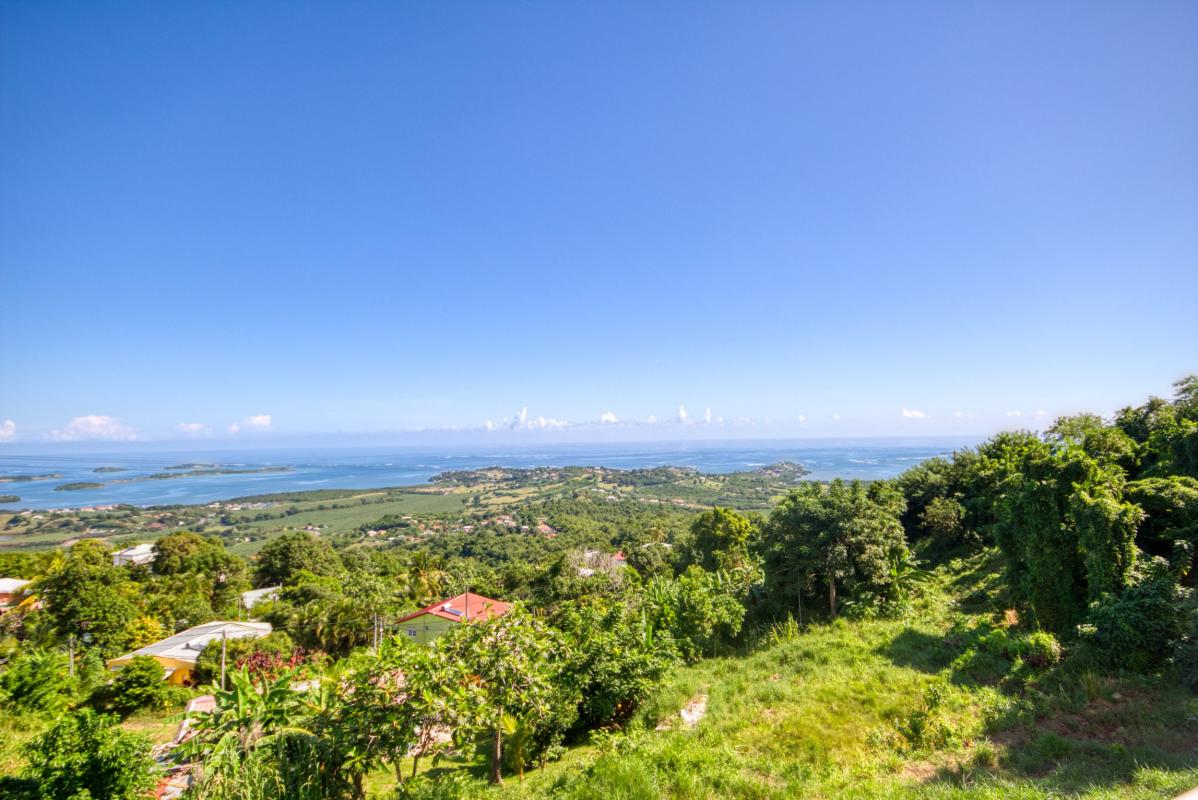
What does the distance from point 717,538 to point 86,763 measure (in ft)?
86.6

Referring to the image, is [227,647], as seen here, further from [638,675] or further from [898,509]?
[898,509]

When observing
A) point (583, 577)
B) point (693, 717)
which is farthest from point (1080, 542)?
point (583, 577)

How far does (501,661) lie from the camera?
650 cm

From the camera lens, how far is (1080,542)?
29.8 ft

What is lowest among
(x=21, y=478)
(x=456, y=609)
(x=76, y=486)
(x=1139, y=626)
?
(x=76, y=486)

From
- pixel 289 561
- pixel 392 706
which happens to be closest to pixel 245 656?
pixel 392 706

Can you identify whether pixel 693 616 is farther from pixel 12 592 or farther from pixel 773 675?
pixel 12 592

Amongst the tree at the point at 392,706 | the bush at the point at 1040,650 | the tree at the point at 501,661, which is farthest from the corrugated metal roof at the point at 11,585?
the bush at the point at 1040,650

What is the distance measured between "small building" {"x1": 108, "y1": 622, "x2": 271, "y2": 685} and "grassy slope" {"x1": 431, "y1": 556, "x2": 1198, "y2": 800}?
15907 millimetres

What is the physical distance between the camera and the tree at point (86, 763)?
4844 mm

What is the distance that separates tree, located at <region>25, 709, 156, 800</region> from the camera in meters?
4.84

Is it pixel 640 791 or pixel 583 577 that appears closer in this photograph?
pixel 640 791

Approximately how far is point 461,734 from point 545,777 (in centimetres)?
266

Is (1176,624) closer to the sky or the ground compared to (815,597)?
closer to the sky
